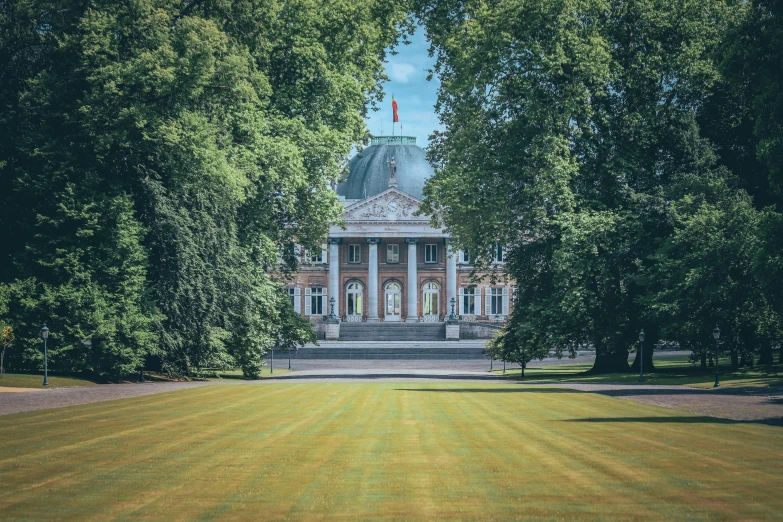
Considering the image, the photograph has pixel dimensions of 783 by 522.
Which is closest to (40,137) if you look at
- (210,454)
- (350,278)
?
(210,454)

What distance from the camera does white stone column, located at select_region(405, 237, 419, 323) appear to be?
309 ft

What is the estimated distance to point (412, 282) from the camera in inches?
3750

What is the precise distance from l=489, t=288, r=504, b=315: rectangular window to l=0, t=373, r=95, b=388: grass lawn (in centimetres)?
6698

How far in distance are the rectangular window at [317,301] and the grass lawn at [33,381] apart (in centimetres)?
6368

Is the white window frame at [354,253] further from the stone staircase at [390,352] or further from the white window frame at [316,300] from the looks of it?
the stone staircase at [390,352]

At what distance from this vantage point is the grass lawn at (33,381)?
104ft

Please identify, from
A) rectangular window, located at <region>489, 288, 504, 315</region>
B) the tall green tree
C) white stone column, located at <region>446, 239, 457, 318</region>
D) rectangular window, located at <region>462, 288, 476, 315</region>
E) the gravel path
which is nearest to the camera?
the gravel path

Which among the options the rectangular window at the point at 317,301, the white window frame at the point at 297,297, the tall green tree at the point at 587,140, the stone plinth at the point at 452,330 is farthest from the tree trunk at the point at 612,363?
the white window frame at the point at 297,297

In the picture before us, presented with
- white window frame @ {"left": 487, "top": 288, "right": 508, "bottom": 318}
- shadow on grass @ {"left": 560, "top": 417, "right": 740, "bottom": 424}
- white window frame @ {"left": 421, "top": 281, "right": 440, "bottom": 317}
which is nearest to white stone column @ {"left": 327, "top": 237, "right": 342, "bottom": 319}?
white window frame @ {"left": 421, "top": 281, "right": 440, "bottom": 317}

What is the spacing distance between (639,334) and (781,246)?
1171 centimetres

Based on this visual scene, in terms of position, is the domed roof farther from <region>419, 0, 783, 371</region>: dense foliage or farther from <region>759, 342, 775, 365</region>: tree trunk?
<region>759, 342, 775, 365</region>: tree trunk

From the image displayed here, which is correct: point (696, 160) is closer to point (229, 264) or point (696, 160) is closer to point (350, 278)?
point (229, 264)

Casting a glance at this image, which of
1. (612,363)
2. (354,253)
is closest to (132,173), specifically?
(612,363)

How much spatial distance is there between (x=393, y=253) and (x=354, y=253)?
400 centimetres
